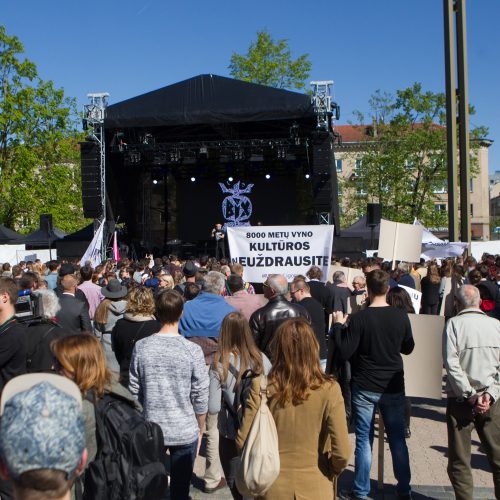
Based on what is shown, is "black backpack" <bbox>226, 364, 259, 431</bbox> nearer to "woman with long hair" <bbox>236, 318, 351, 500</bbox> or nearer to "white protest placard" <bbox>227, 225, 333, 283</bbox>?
"woman with long hair" <bbox>236, 318, 351, 500</bbox>

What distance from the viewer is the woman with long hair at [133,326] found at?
17.3 ft

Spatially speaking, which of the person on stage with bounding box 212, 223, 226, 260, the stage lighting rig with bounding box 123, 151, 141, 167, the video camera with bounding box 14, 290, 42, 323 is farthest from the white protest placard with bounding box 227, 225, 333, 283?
the stage lighting rig with bounding box 123, 151, 141, 167

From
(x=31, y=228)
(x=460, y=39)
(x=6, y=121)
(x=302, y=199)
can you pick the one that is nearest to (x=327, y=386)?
(x=460, y=39)

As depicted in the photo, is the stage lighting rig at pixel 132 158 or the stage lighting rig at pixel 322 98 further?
the stage lighting rig at pixel 132 158

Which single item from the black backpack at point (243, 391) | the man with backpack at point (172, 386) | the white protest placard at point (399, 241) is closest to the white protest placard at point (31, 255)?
the white protest placard at point (399, 241)

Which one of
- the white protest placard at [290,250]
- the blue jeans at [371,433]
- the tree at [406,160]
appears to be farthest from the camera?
the tree at [406,160]

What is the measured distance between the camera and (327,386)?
339cm

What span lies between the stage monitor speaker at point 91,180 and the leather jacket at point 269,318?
47.3ft

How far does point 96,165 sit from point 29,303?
50.1ft

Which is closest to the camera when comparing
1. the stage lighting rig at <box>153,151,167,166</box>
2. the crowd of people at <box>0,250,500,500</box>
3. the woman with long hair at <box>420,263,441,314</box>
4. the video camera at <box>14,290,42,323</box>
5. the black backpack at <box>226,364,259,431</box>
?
the crowd of people at <box>0,250,500,500</box>

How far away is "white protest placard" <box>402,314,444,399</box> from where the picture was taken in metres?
5.50

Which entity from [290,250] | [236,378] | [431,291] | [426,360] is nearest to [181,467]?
[236,378]

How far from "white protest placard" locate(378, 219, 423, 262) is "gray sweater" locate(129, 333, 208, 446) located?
570cm

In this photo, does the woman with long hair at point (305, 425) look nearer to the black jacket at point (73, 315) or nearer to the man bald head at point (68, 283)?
the black jacket at point (73, 315)
